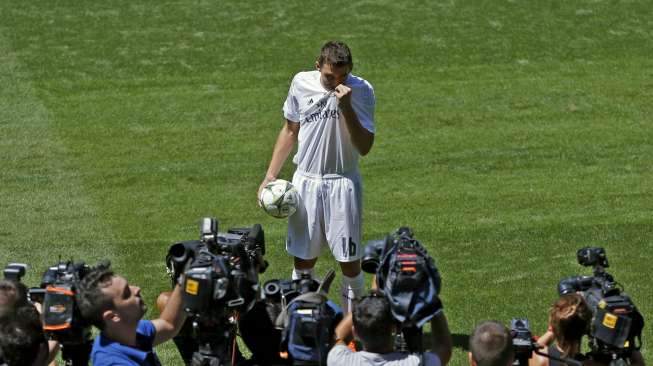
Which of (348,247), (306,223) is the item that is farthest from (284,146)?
(348,247)

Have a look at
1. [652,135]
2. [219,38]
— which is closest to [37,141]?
[219,38]

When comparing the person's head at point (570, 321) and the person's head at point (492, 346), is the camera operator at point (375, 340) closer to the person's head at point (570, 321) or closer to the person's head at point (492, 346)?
the person's head at point (492, 346)

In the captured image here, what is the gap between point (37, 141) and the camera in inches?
546

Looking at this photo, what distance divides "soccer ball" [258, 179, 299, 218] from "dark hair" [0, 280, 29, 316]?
219cm

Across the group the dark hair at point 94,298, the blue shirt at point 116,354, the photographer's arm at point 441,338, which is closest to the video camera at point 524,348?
the photographer's arm at point 441,338

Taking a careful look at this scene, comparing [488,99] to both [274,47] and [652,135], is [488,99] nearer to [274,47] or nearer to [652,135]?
[652,135]

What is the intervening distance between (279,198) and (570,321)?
2.56m

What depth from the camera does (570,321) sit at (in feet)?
22.2

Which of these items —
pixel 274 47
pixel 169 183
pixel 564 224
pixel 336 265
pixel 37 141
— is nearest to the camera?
pixel 336 265

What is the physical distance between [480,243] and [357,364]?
212 inches

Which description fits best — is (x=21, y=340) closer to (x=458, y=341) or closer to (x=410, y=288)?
(x=410, y=288)

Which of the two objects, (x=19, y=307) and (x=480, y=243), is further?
(x=480, y=243)

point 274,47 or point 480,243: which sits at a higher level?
point 274,47

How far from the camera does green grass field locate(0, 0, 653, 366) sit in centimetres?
1103
